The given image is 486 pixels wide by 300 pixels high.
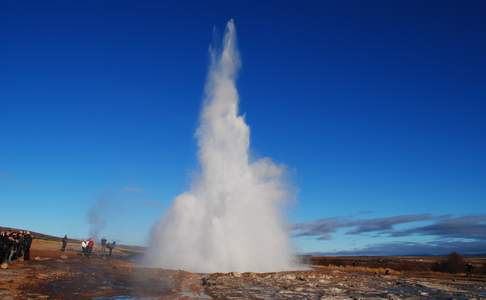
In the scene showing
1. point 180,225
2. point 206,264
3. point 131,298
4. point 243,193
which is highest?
point 243,193

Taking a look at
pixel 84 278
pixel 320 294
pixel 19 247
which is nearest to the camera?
pixel 320 294

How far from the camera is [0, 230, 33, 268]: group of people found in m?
23.5

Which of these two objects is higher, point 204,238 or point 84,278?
point 204,238

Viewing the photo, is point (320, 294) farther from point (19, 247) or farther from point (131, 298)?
point (19, 247)

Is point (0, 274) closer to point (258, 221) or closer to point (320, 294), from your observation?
point (320, 294)

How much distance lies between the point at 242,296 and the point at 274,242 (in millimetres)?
18778

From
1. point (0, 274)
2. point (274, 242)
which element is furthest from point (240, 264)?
point (0, 274)

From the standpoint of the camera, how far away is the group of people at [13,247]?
23.5 metres

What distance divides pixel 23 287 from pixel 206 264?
1679cm

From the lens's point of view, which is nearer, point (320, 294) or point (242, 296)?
point (242, 296)

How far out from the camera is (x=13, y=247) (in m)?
24.4

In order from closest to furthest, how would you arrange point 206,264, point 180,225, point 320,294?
point 320,294 < point 206,264 < point 180,225

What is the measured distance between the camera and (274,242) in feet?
115

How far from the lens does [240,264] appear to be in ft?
103
